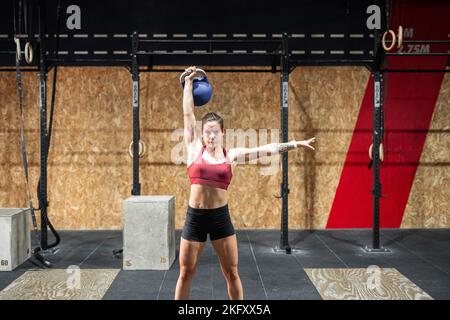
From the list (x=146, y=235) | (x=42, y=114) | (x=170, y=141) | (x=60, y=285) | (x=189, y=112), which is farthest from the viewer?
(x=170, y=141)

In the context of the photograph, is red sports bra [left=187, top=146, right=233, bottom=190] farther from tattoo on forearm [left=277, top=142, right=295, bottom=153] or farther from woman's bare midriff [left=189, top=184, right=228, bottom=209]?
tattoo on forearm [left=277, top=142, right=295, bottom=153]

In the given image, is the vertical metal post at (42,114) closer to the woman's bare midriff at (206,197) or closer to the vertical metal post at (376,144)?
the woman's bare midriff at (206,197)

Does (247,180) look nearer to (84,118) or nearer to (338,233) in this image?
(338,233)

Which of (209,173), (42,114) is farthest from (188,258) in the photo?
(42,114)

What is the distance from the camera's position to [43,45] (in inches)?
205

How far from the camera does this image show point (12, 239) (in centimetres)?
460

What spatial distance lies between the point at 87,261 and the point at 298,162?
3.15 meters

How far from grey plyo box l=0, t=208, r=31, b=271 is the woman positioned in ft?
7.65

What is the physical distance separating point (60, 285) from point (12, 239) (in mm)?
847

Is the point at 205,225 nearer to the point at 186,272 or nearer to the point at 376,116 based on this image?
the point at 186,272

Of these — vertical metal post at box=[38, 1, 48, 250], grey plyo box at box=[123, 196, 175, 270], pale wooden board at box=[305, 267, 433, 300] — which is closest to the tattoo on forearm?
pale wooden board at box=[305, 267, 433, 300]

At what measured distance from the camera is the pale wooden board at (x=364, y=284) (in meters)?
3.82

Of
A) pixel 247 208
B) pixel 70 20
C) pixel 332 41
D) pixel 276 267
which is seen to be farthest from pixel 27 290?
pixel 332 41

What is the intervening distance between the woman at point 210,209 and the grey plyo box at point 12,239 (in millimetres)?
2333
